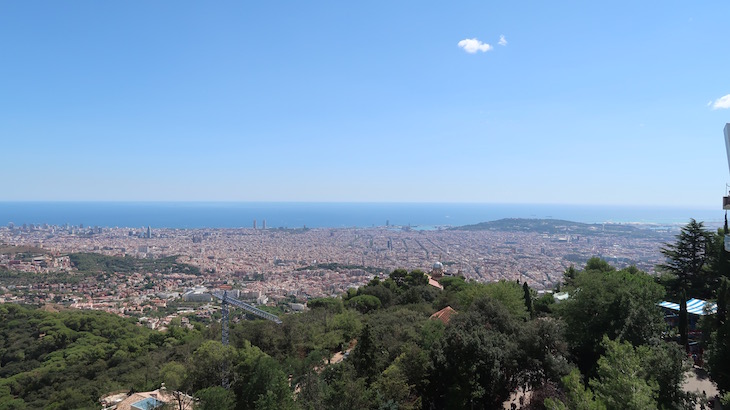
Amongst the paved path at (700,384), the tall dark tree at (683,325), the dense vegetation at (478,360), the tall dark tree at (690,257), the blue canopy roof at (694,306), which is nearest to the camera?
the dense vegetation at (478,360)

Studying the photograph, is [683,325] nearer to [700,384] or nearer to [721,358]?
[700,384]

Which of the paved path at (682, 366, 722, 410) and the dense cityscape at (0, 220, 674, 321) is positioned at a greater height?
the paved path at (682, 366, 722, 410)

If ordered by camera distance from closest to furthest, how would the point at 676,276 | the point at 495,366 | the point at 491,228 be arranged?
1. the point at 495,366
2. the point at 676,276
3. the point at 491,228

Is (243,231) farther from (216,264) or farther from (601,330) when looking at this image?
(601,330)

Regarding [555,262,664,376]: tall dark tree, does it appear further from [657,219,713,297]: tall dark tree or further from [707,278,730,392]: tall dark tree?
[657,219,713,297]: tall dark tree

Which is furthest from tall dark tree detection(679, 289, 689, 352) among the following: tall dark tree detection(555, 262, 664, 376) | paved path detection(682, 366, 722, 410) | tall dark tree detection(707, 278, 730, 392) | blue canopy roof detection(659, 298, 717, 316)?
tall dark tree detection(707, 278, 730, 392)

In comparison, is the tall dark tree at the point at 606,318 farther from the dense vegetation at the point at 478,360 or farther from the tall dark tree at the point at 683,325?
the tall dark tree at the point at 683,325

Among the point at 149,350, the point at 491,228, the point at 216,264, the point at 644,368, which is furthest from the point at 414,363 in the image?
the point at 491,228

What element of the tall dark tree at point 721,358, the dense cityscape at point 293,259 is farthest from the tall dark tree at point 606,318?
the dense cityscape at point 293,259

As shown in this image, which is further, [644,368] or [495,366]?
[495,366]
